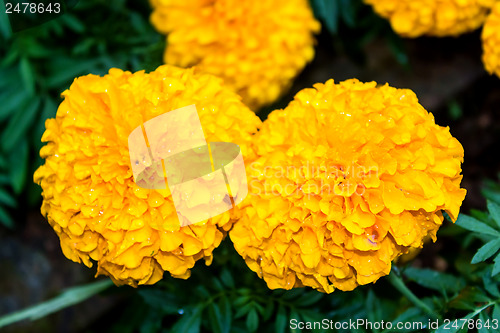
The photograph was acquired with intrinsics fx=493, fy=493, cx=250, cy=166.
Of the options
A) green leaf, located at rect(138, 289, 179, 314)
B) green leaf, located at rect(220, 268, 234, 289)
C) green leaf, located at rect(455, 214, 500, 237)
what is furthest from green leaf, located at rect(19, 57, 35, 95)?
green leaf, located at rect(455, 214, 500, 237)

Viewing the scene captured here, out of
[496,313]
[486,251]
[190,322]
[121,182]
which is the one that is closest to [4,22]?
[121,182]

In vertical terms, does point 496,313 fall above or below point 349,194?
below

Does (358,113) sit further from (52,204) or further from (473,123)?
(473,123)

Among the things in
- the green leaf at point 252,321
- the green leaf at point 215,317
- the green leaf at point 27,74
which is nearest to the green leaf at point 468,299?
the green leaf at point 252,321

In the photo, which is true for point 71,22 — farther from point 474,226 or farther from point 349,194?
point 474,226

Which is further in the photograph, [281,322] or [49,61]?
[49,61]

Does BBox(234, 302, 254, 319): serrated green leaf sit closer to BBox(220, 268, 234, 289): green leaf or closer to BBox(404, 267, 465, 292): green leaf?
BBox(220, 268, 234, 289): green leaf

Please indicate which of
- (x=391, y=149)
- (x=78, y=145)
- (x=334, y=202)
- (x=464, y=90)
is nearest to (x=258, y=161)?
(x=334, y=202)
